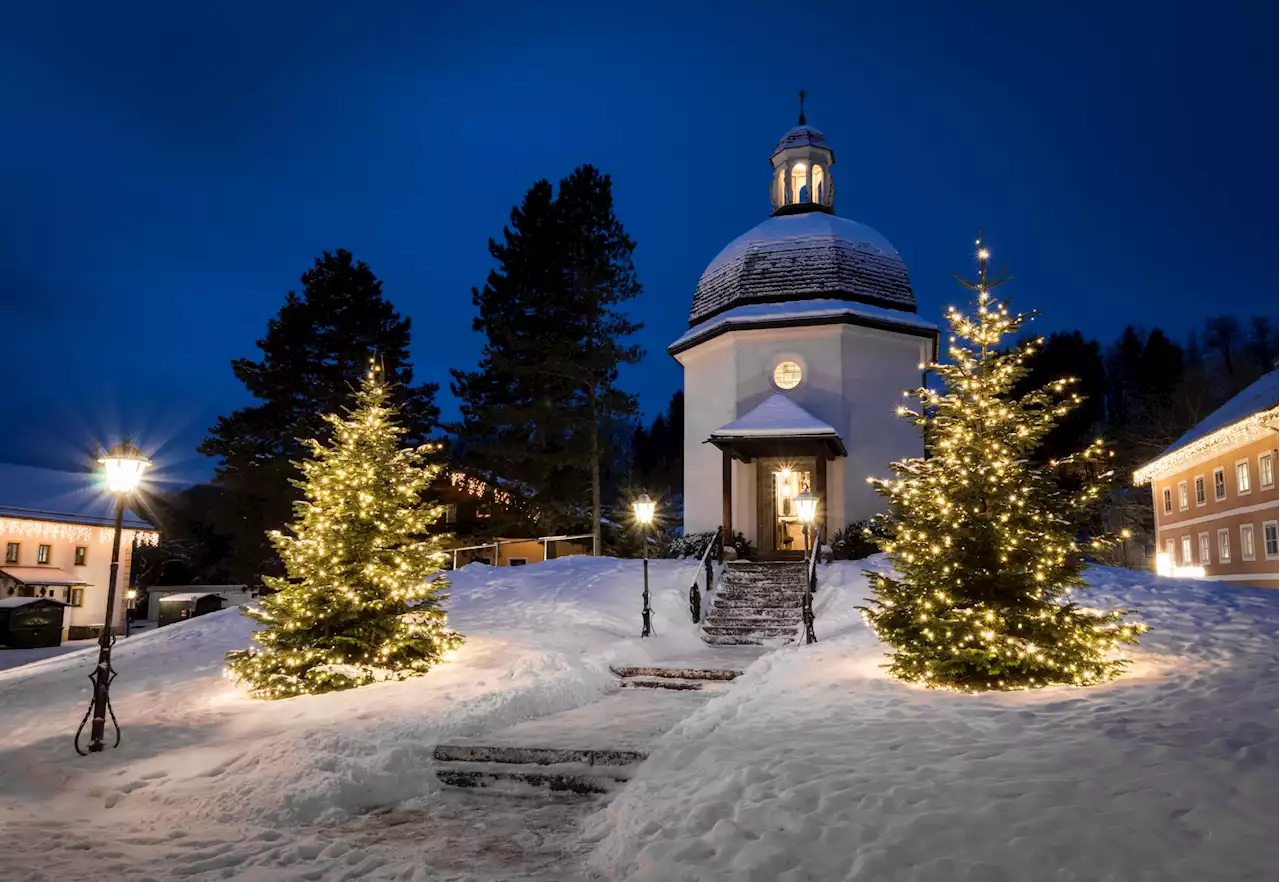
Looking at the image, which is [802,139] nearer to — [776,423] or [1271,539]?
[776,423]

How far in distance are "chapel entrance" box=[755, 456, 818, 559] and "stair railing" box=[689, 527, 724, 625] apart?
9.74ft

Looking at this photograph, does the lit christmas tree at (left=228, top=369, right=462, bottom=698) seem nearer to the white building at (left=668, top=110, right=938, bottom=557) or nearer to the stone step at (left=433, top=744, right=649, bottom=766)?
the stone step at (left=433, top=744, right=649, bottom=766)

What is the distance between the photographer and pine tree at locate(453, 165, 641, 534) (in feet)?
108

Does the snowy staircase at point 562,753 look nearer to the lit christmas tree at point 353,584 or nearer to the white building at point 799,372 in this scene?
the lit christmas tree at point 353,584

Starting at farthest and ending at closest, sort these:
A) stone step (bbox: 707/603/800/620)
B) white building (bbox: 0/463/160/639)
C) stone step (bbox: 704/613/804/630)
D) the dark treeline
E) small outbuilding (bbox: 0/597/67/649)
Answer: the dark treeline → white building (bbox: 0/463/160/639) → small outbuilding (bbox: 0/597/67/649) → stone step (bbox: 707/603/800/620) → stone step (bbox: 704/613/804/630)

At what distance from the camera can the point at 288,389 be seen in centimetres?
3700

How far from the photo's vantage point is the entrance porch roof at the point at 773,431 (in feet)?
71.9

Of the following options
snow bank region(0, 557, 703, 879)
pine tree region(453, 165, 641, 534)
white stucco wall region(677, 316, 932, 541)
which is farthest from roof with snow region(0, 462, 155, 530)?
white stucco wall region(677, 316, 932, 541)

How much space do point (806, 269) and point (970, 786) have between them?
841 inches

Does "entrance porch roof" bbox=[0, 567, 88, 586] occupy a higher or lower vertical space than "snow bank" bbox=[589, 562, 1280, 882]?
higher

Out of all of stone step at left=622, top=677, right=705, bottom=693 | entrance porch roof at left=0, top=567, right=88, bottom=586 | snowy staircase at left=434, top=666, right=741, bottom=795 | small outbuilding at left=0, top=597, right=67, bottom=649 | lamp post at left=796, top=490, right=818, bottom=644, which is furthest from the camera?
entrance porch roof at left=0, top=567, right=88, bottom=586

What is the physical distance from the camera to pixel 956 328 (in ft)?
37.1

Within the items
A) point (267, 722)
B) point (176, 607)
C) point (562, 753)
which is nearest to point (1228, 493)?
point (562, 753)

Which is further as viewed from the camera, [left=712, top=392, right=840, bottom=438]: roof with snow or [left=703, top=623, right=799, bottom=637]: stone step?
[left=712, top=392, right=840, bottom=438]: roof with snow
